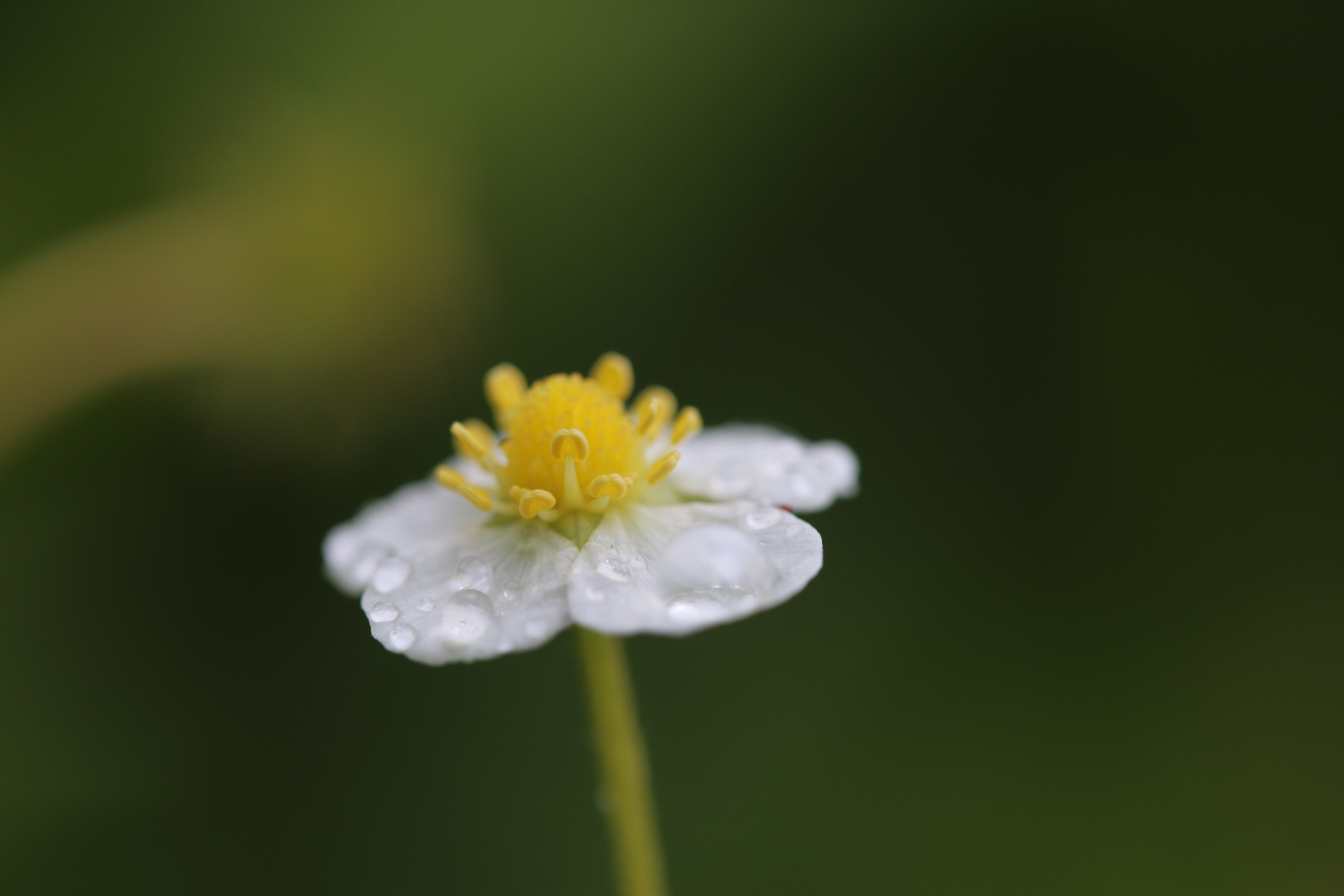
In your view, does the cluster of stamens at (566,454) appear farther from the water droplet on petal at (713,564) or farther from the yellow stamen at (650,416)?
the water droplet on petal at (713,564)

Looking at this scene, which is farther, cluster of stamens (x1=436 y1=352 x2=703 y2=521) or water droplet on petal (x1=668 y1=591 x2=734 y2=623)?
cluster of stamens (x1=436 y1=352 x2=703 y2=521)

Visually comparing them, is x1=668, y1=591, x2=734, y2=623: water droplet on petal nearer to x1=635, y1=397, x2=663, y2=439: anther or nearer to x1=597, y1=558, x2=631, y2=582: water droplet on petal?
x1=597, y1=558, x2=631, y2=582: water droplet on petal

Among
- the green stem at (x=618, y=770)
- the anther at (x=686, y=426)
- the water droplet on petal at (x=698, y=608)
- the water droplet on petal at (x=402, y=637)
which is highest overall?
the anther at (x=686, y=426)

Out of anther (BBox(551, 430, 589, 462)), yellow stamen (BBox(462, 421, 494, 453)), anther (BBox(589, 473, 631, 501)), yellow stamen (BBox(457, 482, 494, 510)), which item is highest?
yellow stamen (BBox(462, 421, 494, 453))

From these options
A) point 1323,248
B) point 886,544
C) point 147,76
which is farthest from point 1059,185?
point 147,76

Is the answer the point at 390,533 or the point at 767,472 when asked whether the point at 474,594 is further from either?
the point at 767,472

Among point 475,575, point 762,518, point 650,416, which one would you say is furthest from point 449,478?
point 762,518

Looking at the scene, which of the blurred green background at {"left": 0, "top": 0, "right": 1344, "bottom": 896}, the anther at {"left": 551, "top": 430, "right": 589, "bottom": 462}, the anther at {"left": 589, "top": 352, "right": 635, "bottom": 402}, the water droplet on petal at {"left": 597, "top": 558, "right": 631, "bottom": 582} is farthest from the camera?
the blurred green background at {"left": 0, "top": 0, "right": 1344, "bottom": 896}

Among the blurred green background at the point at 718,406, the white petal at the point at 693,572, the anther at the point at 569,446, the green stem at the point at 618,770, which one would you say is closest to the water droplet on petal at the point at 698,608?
the white petal at the point at 693,572

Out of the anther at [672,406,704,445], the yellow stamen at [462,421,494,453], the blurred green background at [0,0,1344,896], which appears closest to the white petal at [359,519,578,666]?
the yellow stamen at [462,421,494,453]
